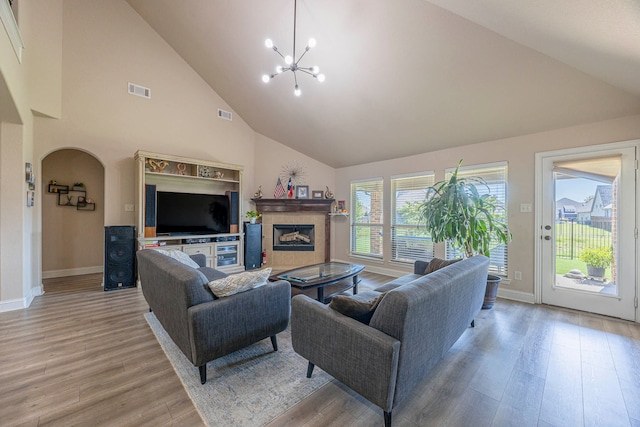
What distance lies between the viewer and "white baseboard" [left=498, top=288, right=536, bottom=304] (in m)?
3.55

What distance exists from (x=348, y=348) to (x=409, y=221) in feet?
12.4

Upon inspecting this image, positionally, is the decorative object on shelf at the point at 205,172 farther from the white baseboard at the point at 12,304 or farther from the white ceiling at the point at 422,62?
the white baseboard at the point at 12,304

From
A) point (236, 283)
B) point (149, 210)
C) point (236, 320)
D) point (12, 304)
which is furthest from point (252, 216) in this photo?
point (236, 320)

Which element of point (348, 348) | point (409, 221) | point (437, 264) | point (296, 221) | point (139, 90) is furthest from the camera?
point (296, 221)

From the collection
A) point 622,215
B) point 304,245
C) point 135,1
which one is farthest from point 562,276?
point 135,1

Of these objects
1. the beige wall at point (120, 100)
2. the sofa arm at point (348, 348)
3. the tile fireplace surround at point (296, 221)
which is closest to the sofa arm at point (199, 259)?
the beige wall at point (120, 100)

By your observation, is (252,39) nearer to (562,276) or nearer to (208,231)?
(208,231)

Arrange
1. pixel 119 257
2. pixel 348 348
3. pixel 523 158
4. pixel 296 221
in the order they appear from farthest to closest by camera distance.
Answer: pixel 296 221 < pixel 119 257 < pixel 523 158 < pixel 348 348

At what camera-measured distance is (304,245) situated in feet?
19.6

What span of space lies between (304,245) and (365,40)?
420cm

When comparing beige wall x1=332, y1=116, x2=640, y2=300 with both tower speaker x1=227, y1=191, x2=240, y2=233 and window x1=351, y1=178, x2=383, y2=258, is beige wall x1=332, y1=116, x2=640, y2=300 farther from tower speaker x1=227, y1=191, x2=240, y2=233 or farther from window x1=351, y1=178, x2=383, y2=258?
tower speaker x1=227, y1=191, x2=240, y2=233

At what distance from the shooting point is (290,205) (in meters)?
5.83

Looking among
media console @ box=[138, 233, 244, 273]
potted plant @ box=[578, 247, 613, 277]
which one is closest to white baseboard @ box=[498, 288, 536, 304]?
potted plant @ box=[578, 247, 613, 277]

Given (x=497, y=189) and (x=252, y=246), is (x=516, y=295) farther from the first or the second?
(x=252, y=246)
